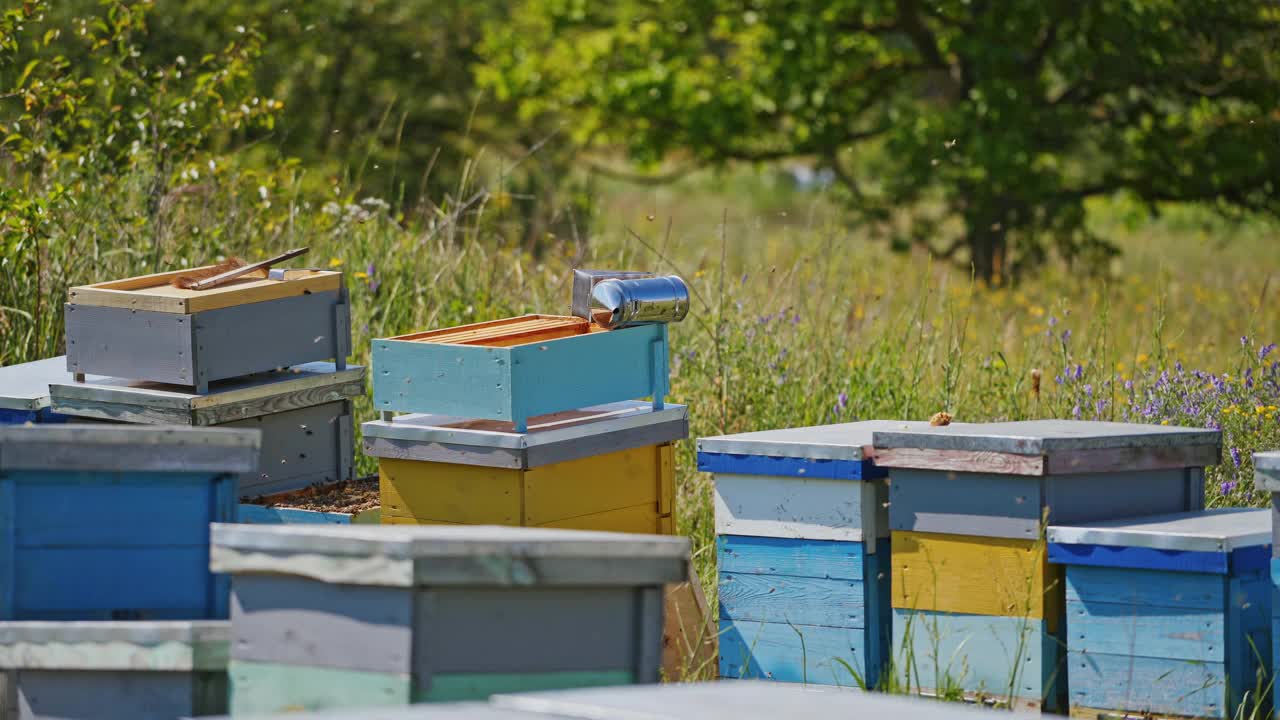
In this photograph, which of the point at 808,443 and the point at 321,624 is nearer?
the point at 321,624

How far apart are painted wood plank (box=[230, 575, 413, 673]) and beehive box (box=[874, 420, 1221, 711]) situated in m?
1.57

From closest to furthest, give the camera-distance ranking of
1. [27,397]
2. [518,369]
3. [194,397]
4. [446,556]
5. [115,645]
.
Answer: [446,556] → [115,645] → [518,369] → [194,397] → [27,397]

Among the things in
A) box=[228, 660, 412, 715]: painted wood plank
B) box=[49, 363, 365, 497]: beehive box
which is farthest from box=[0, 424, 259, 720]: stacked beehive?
box=[49, 363, 365, 497]: beehive box

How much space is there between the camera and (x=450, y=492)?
3523 millimetres

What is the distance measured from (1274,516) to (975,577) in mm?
689

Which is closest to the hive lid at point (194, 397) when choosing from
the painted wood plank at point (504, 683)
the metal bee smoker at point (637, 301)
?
the metal bee smoker at point (637, 301)

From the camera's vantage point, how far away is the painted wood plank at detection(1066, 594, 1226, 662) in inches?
122

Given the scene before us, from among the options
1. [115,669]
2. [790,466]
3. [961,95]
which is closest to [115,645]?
[115,669]

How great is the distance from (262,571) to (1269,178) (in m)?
10.3

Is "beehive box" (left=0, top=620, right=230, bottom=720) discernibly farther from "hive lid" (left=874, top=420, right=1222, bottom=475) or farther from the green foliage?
the green foliage

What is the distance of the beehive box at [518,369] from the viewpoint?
11.3ft

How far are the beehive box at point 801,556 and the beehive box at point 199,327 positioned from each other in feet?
4.05

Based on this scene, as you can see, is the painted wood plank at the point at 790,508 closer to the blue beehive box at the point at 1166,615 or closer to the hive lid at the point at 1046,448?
the hive lid at the point at 1046,448

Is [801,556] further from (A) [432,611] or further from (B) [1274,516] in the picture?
Result: (A) [432,611]
